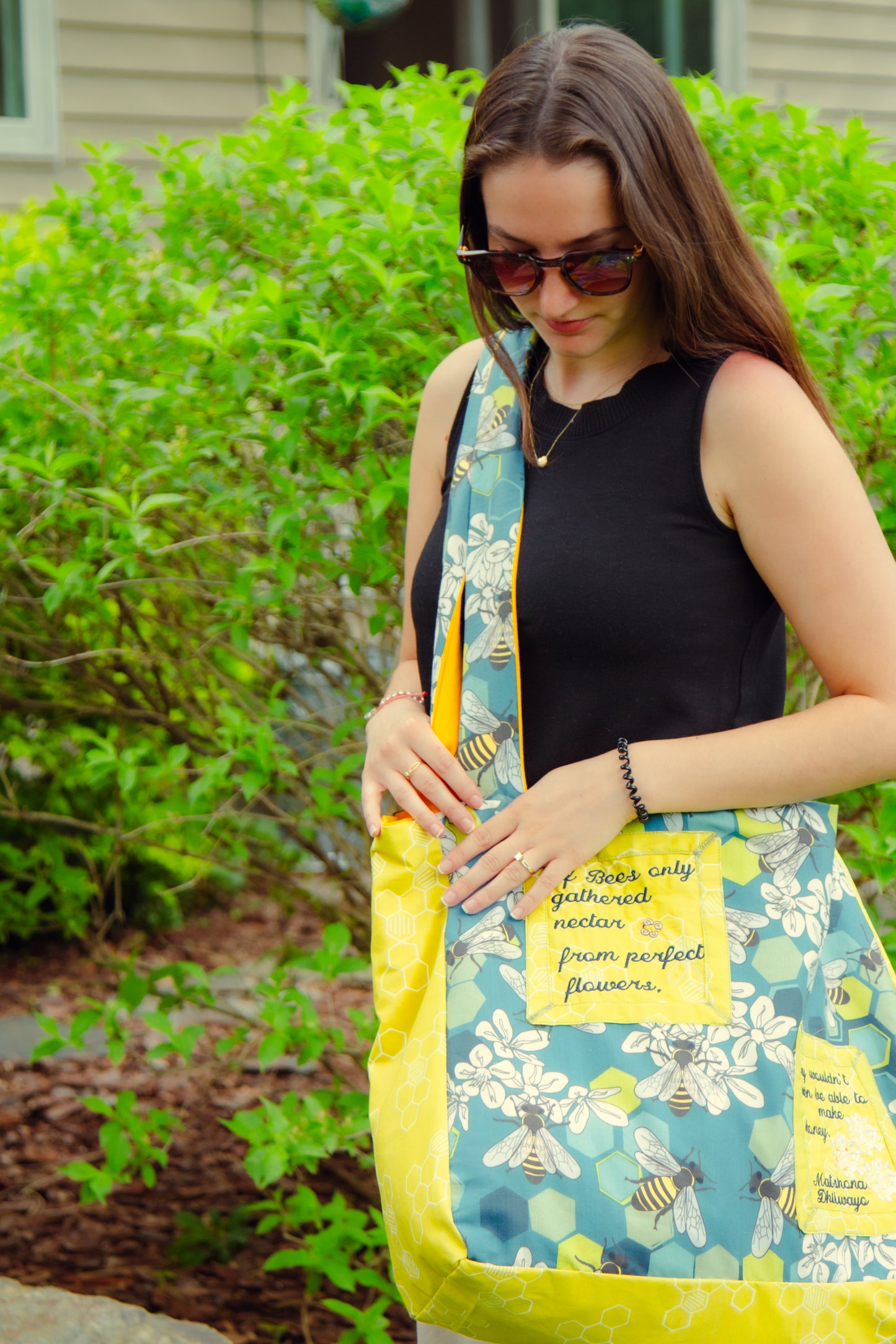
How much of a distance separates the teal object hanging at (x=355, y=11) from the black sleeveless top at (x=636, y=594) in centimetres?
442

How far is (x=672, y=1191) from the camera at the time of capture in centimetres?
131

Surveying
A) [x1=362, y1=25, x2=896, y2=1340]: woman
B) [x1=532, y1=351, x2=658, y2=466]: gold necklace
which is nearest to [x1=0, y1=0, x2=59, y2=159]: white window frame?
[x1=362, y1=25, x2=896, y2=1340]: woman

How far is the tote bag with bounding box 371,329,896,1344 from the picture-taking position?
1.31m

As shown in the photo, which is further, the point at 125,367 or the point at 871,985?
the point at 125,367

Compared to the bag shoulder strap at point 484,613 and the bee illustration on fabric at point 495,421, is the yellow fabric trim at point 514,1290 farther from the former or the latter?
the bee illustration on fabric at point 495,421

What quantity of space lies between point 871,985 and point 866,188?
1602mm

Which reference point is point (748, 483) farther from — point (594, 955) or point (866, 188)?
point (866, 188)

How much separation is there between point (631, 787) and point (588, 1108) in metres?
0.34

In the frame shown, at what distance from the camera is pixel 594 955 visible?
140 cm

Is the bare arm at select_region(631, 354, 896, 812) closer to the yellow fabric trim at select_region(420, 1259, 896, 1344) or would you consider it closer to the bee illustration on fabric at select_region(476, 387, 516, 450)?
the bee illustration on fabric at select_region(476, 387, 516, 450)

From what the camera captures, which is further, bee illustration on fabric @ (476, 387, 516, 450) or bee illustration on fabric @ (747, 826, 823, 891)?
bee illustration on fabric @ (476, 387, 516, 450)

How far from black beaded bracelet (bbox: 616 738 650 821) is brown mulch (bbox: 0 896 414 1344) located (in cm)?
169

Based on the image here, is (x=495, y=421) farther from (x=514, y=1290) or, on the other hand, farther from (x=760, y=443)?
(x=514, y=1290)

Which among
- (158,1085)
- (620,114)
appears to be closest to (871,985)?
(620,114)
